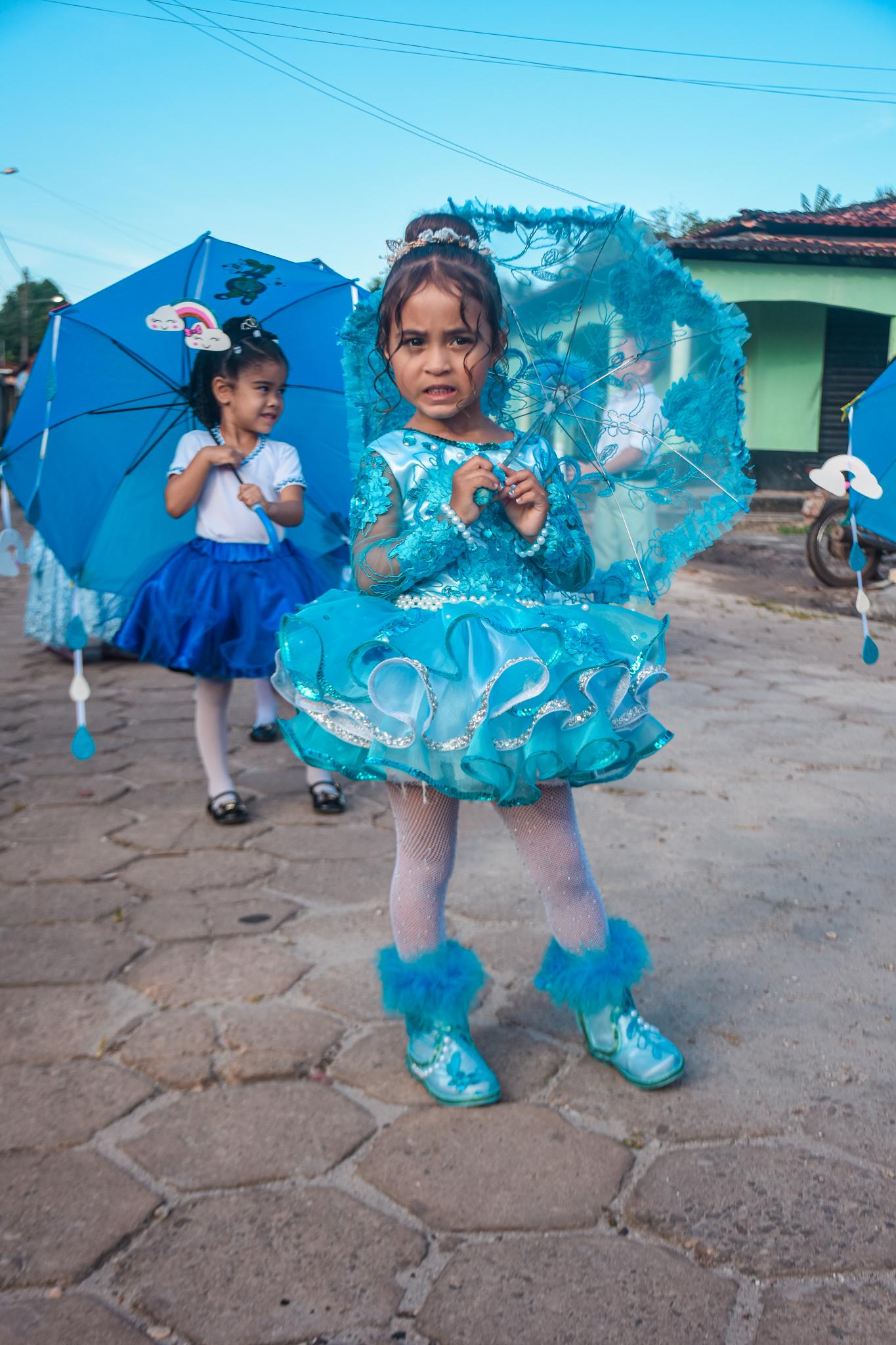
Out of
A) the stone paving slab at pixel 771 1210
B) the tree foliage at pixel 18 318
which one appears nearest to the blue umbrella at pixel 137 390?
the stone paving slab at pixel 771 1210

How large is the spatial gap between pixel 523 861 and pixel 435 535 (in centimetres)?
59

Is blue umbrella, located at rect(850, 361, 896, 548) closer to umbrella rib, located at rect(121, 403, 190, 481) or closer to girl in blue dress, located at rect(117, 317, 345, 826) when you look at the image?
girl in blue dress, located at rect(117, 317, 345, 826)

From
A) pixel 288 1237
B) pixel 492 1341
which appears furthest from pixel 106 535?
pixel 492 1341

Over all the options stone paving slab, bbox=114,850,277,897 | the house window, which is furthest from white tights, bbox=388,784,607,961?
the house window

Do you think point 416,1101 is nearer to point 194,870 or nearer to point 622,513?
point 622,513

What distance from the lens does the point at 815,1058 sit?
2.10 meters

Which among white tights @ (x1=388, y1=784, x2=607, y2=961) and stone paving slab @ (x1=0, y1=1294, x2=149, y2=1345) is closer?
stone paving slab @ (x1=0, y1=1294, x2=149, y2=1345)

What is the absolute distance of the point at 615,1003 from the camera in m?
2.03

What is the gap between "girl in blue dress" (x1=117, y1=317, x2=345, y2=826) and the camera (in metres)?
3.30

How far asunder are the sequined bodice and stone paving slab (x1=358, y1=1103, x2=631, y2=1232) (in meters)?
0.88

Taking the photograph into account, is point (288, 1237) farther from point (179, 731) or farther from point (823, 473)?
point (179, 731)

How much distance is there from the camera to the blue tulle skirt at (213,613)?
10.8 feet

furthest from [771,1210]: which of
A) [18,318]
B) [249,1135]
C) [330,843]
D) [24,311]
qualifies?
[18,318]

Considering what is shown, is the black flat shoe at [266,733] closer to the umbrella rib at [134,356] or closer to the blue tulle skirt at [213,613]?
the blue tulle skirt at [213,613]
